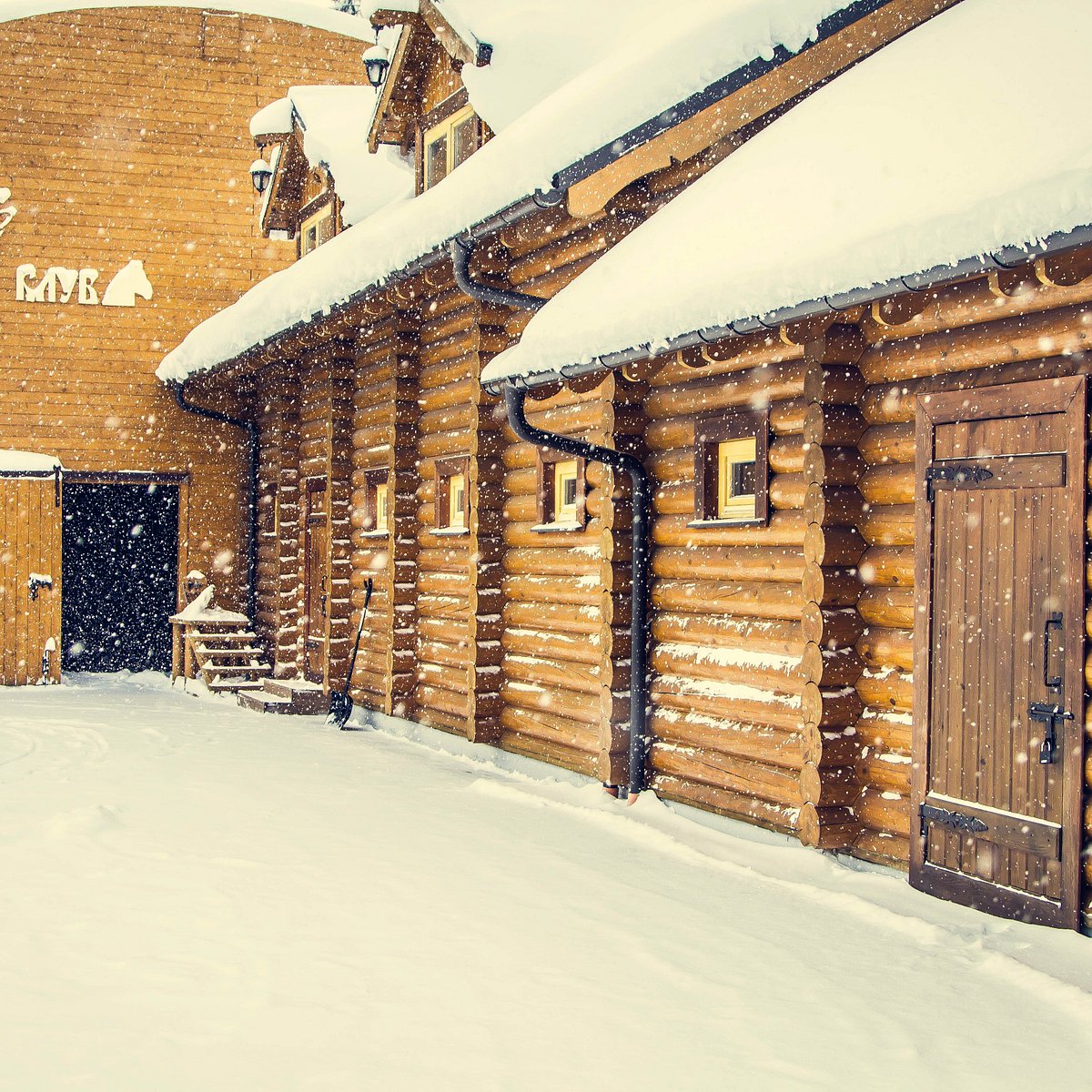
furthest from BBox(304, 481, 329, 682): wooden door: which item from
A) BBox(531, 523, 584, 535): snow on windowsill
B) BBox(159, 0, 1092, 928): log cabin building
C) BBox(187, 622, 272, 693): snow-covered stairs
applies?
BBox(531, 523, 584, 535): snow on windowsill

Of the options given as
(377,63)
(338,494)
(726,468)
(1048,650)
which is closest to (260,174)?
(377,63)

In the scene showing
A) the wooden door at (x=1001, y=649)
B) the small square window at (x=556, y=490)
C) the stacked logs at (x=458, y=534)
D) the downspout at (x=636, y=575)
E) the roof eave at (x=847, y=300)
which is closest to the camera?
the roof eave at (x=847, y=300)

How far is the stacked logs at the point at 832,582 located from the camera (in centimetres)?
660

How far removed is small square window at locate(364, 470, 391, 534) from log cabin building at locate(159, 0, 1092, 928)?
1450 mm

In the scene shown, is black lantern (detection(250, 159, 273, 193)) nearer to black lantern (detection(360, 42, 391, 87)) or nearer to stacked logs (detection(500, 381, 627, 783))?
black lantern (detection(360, 42, 391, 87))

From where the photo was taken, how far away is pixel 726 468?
786 cm

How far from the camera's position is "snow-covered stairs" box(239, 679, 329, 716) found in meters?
13.9

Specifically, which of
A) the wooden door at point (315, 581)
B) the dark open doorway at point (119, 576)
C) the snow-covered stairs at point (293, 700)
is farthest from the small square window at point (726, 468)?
the dark open doorway at point (119, 576)

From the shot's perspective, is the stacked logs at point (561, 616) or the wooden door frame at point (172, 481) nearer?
the stacked logs at point (561, 616)

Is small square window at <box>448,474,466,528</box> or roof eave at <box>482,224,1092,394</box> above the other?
roof eave at <box>482,224,1092,394</box>

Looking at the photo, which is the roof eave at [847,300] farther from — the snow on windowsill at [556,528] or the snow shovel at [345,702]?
the snow shovel at [345,702]

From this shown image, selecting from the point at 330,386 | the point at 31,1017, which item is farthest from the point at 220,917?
the point at 330,386

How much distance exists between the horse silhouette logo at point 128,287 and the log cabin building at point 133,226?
1.0 inches

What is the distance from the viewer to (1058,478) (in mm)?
5535
